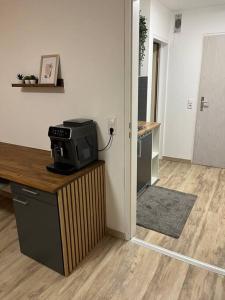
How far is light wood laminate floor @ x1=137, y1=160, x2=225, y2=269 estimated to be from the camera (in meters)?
2.12

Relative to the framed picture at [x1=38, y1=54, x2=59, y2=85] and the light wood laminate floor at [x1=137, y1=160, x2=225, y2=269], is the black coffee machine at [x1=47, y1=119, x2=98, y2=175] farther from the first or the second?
the light wood laminate floor at [x1=137, y1=160, x2=225, y2=269]

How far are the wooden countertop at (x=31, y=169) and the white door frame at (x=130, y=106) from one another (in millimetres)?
288

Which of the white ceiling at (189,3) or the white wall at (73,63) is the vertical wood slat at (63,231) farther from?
the white ceiling at (189,3)

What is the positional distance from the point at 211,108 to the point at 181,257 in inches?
105

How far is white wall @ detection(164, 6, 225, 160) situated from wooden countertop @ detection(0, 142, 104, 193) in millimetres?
2544

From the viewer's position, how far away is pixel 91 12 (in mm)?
1819

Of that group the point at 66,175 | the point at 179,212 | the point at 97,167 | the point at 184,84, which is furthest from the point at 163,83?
the point at 66,175

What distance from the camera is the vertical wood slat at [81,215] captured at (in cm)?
172

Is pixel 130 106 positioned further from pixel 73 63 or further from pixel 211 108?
pixel 211 108

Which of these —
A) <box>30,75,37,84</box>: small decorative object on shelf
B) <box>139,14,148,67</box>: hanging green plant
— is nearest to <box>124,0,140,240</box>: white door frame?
<box>30,75,37,84</box>: small decorative object on shelf

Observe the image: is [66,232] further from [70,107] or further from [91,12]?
[91,12]

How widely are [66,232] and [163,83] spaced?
320 cm

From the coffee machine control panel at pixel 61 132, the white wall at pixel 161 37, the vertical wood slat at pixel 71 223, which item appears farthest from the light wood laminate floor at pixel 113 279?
the white wall at pixel 161 37

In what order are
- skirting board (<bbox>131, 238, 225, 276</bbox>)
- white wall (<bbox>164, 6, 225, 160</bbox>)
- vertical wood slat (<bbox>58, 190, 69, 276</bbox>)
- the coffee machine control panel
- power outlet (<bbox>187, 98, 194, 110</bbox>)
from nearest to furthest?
1. vertical wood slat (<bbox>58, 190, 69, 276</bbox>)
2. the coffee machine control panel
3. skirting board (<bbox>131, 238, 225, 276</bbox>)
4. white wall (<bbox>164, 6, 225, 160</bbox>)
5. power outlet (<bbox>187, 98, 194, 110</bbox>)
